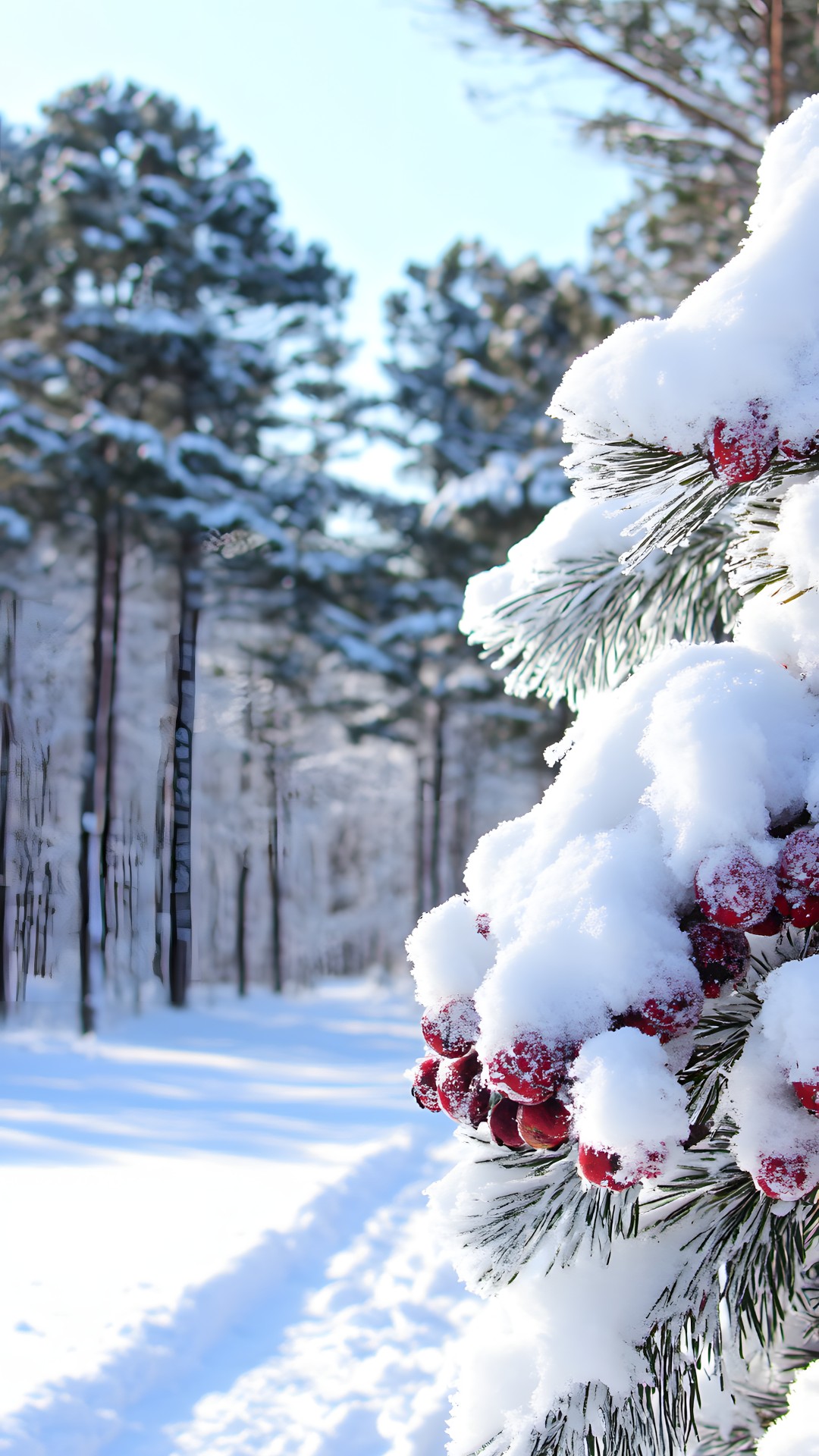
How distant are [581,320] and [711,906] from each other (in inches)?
617

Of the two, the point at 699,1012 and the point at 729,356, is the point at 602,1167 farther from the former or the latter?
the point at 729,356

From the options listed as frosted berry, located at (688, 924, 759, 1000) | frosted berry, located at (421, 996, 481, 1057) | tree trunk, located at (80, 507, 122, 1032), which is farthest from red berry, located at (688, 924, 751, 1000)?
tree trunk, located at (80, 507, 122, 1032)

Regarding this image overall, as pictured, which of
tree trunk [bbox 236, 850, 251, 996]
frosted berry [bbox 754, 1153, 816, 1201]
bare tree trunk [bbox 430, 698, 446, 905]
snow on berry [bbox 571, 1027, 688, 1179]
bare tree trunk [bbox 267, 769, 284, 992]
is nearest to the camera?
snow on berry [bbox 571, 1027, 688, 1179]

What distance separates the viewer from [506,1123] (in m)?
0.89

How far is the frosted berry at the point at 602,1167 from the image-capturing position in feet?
2.56

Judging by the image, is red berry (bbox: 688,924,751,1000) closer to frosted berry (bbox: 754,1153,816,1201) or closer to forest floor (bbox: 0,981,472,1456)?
frosted berry (bbox: 754,1153,816,1201)

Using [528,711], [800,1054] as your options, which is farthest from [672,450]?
[528,711]

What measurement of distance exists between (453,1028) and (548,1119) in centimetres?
14

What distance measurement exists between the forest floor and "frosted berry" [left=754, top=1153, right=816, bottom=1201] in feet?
8.27

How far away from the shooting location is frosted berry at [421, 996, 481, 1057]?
93 centimetres

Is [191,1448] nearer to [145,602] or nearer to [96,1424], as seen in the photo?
[96,1424]

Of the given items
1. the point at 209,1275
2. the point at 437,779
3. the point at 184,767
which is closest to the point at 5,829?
the point at 209,1275

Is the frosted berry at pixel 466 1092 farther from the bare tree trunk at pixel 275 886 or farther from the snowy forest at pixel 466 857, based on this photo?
the bare tree trunk at pixel 275 886

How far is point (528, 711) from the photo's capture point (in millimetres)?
18906
